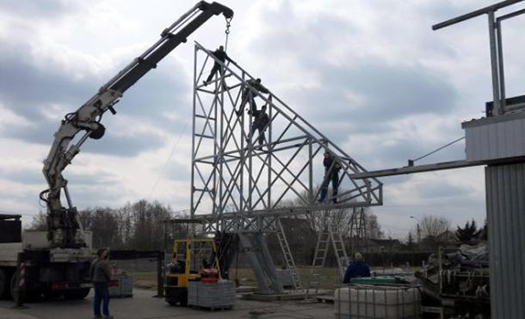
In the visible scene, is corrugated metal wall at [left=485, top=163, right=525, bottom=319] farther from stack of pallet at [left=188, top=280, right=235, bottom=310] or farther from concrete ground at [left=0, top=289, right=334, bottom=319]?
stack of pallet at [left=188, top=280, right=235, bottom=310]

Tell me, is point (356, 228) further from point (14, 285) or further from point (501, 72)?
point (501, 72)

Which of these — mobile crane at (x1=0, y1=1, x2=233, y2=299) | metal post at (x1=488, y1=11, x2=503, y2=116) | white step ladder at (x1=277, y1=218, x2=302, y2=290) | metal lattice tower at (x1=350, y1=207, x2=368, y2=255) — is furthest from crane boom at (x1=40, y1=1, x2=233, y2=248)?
metal lattice tower at (x1=350, y1=207, x2=368, y2=255)

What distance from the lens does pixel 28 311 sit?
17.3m

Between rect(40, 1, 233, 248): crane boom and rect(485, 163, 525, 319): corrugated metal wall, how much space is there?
47.9 ft

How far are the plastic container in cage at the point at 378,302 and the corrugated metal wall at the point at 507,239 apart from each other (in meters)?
2.99

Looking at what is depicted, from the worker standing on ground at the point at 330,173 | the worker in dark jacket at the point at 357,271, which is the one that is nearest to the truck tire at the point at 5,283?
the worker standing on ground at the point at 330,173

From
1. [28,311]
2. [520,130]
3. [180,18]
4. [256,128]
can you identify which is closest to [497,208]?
[520,130]

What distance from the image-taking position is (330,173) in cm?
1877

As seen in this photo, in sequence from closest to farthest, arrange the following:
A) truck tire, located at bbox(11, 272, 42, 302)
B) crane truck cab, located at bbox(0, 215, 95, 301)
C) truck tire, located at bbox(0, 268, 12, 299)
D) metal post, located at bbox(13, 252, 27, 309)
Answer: metal post, located at bbox(13, 252, 27, 309), crane truck cab, located at bbox(0, 215, 95, 301), truck tire, located at bbox(11, 272, 42, 302), truck tire, located at bbox(0, 268, 12, 299)

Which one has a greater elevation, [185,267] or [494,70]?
[494,70]

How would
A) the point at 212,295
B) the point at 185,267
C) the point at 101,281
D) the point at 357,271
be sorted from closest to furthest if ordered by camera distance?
1. the point at 357,271
2. the point at 101,281
3. the point at 212,295
4. the point at 185,267

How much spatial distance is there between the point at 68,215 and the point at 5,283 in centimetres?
322

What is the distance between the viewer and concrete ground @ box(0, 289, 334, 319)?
16.3 metres

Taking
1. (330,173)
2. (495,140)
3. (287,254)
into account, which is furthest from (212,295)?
(495,140)
